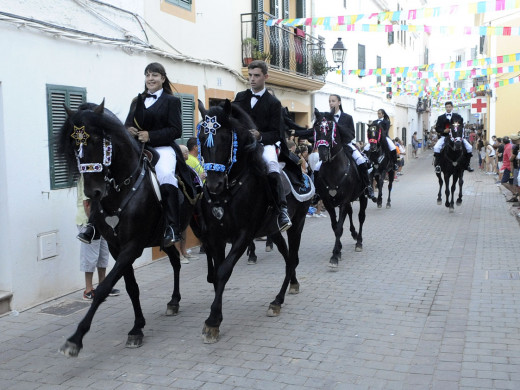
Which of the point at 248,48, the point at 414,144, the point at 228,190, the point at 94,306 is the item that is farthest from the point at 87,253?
the point at 414,144

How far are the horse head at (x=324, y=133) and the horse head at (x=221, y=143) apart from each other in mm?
3794

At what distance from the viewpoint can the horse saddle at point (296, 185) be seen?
6.98 m

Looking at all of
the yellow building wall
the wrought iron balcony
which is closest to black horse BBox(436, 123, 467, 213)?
the wrought iron balcony

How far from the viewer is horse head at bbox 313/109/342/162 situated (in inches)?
377

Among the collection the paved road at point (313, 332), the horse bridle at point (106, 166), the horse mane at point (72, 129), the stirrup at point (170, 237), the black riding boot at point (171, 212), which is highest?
the horse mane at point (72, 129)

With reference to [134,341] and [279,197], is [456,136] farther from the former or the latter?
[134,341]

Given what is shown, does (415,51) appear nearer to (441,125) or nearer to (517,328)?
(441,125)

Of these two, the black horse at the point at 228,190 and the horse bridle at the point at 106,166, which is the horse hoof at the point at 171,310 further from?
the horse bridle at the point at 106,166

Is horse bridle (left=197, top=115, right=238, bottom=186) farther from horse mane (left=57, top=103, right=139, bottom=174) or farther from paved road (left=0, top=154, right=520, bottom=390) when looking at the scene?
paved road (left=0, top=154, right=520, bottom=390)

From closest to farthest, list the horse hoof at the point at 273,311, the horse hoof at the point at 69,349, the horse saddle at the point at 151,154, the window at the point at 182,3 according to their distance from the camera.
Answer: the horse hoof at the point at 69,349, the horse saddle at the point at 151,154, the horse hoof at the point at 273,311, the window at the point at 182,3

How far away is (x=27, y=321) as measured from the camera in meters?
6.91

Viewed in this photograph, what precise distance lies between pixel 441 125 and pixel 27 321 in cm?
1255

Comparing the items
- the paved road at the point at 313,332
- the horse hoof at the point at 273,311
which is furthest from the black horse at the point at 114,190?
the horse hoof at the point at 273,311

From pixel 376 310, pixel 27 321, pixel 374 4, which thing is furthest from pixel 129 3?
pixel 374 4
